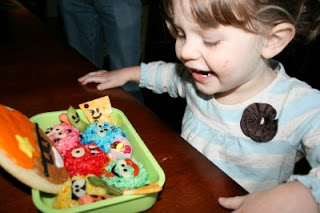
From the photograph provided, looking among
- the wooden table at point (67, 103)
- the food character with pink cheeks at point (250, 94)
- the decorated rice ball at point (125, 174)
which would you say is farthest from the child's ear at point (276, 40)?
the decorated rice ball at point (125, 174)

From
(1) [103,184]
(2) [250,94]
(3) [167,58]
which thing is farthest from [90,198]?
(3) [167,58]

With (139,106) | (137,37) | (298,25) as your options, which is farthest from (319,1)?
(137,37)

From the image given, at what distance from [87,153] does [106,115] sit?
14 centimetres

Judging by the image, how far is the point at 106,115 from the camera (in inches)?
28.5

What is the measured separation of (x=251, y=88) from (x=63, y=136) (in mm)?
467

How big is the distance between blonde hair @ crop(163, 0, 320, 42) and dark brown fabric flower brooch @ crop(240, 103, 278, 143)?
20 cm

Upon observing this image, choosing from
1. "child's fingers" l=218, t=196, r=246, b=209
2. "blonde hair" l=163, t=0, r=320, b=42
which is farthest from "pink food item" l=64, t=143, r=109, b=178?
"blonde hair" l=163, t=0, r=320, b=42

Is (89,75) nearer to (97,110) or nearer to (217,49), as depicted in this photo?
(97,110)

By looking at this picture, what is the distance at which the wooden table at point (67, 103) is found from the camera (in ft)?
1.75

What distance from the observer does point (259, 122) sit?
0.75 m

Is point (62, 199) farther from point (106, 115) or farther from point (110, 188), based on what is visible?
point (106, 115)

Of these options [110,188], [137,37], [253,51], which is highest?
[253,51]

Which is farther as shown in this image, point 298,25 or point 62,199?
point 298,25

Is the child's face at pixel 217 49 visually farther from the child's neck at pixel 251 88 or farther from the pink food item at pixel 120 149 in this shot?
the pink food item at pixel 120 149
